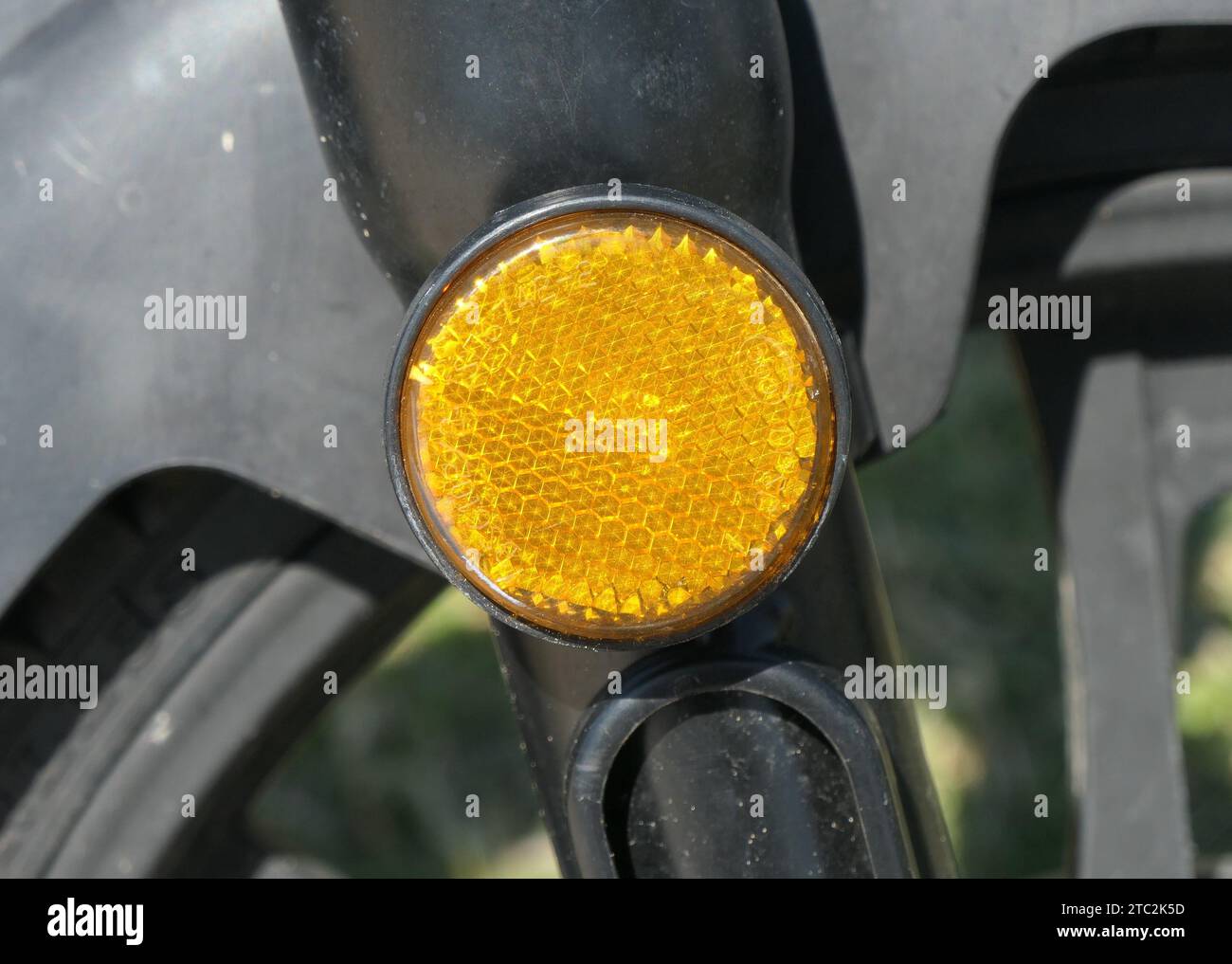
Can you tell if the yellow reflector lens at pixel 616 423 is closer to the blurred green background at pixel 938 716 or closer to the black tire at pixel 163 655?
the black tire at pixel 163 655

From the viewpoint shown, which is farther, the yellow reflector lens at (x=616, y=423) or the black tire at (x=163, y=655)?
the black tire at (x=163, y=655)

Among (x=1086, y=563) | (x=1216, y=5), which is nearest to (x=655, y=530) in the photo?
(x=1216, y=5)

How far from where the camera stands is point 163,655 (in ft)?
3.18

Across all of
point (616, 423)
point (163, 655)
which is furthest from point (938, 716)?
point (616, 423)

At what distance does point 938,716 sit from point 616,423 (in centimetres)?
133

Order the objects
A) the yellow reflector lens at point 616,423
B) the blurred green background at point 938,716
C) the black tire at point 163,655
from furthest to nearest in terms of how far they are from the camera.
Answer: the blurred green background at point 938,716, the black tire at point 163,655, the yellow reflector lens at point 616,423

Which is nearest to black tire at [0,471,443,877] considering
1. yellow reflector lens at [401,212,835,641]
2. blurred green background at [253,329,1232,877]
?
yellow reflector lens at [401,212,835,641]

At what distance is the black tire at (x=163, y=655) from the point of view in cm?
93

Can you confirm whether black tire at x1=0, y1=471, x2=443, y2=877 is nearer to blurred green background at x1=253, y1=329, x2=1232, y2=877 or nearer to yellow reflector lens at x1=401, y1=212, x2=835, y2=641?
yellow reflector lens at x1=401, y1=212, x2=835, y2=641

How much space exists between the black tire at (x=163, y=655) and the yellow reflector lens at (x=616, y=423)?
367 millimetres

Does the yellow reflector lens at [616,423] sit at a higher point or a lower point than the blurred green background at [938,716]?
higher

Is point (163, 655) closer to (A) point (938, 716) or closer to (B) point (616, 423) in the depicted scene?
(B) point (616, 423)

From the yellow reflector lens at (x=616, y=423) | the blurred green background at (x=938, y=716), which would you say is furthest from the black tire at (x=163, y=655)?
the blurred green background at (x=938, y=716)
